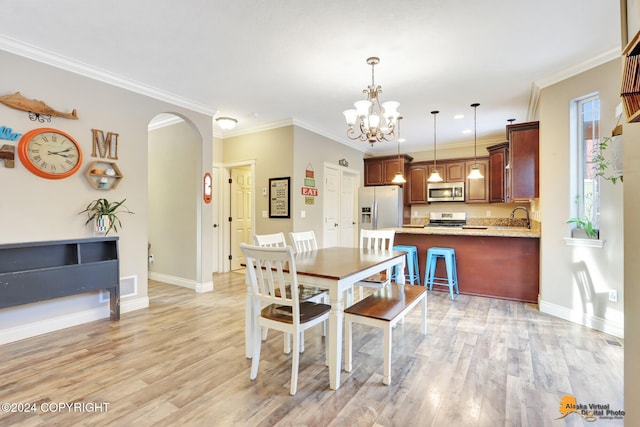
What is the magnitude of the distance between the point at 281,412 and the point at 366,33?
2837 mm

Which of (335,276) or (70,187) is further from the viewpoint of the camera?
(70,187)

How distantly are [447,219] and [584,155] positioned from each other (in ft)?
11.6

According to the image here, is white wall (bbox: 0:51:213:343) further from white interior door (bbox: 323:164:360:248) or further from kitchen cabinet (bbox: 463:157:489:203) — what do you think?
kitchen cabinet (bbox: 463:157:489:203)

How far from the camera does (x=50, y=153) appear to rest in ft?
9.43

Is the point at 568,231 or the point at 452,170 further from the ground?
the point at 452,170

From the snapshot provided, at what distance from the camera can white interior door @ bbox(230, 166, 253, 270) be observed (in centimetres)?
585

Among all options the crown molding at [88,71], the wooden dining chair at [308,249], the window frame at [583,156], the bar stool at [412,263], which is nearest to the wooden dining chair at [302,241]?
the wooden dining chair at [308,249]

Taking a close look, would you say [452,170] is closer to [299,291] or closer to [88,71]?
[299,291]

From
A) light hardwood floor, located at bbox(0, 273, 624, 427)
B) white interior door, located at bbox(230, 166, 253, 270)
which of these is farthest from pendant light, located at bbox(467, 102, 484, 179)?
white interior door, located at bbox(230, 166, 253, 270)

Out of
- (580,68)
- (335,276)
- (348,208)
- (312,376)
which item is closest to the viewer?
(335,276)

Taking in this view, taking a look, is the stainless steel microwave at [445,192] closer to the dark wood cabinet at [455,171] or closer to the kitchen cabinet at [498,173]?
the dark wood cabinet at [455,171]

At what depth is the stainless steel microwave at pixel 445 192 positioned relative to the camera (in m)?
6.34

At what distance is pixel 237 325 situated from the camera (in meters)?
3.11

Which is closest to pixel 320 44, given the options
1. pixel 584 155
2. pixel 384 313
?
pixel 384 313
